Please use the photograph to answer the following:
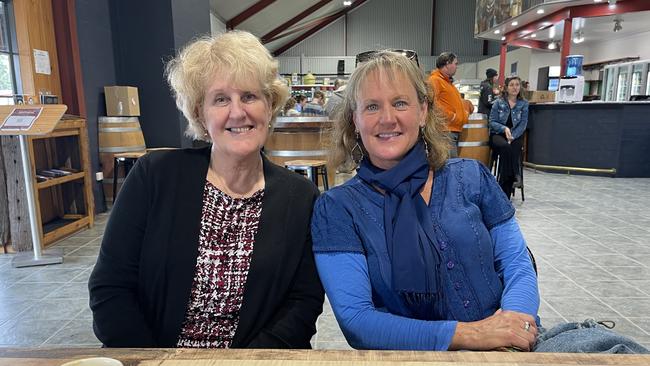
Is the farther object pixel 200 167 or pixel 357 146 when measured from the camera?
pixel 357 146

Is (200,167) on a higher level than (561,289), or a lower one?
higher

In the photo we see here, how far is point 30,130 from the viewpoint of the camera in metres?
3.33

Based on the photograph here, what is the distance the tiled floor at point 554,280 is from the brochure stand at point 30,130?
112 mm

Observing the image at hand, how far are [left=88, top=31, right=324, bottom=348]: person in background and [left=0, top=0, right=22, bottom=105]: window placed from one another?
3909mm

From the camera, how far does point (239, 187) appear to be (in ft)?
4.65

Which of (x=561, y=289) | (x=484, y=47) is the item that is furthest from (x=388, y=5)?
(x=561, y=289)

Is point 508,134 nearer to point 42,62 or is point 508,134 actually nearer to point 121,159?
point 121,159

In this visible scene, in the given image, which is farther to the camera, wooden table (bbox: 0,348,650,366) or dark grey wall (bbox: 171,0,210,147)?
dark grey wall (bbox: 171,0,210,147)

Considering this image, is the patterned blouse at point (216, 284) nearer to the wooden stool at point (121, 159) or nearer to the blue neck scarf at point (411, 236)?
the blue neck scarf at point (411, 236)

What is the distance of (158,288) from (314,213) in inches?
20.0

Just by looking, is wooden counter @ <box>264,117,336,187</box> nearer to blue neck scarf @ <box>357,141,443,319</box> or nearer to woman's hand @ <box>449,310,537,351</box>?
blue neck scarf @ <box>357,141,443,319</box>

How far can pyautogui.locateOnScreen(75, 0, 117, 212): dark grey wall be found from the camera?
16.6 ft

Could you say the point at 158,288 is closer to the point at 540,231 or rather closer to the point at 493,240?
the point at 493,240

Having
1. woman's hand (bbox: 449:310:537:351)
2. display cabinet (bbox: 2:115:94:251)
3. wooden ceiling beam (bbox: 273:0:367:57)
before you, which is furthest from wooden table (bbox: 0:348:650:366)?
wooden ceiling beam (bbox: 273:0:367:57)
